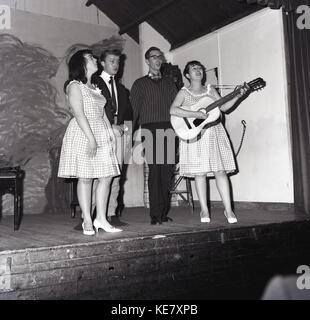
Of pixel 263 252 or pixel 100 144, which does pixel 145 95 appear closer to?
pixel 100 144

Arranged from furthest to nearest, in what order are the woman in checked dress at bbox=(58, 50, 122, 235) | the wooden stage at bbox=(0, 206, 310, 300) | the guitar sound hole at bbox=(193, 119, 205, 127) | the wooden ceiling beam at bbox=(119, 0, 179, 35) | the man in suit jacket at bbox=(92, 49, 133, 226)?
the wooden ceiling beam at bbox=(119, 0, 179, 35) → the guitar sound hole at bbox=(193, 119, 205, 127) → the man in suit jacket at bbox=(92, 49, 133, 226) → the woman in checked dress at bbox=(58, 50, 122, 235) → the wooden stage at bbox=(0, 206, 310, 300)

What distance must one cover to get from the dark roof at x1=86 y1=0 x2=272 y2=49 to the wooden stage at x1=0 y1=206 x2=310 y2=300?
3.11m

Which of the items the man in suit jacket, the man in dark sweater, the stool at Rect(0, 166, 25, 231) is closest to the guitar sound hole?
the man in dark sweater

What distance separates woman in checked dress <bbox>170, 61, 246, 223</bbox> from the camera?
360cm

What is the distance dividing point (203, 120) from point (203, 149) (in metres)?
0.28

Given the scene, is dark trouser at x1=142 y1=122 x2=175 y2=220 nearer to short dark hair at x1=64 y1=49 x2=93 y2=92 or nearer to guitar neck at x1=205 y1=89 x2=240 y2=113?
guitar neck at x1=205 y1=89 x2=240 y2=113

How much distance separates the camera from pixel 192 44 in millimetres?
6270

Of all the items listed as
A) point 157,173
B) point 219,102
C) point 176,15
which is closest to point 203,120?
point 219,102

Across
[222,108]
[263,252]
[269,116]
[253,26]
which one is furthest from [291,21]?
[263,252]

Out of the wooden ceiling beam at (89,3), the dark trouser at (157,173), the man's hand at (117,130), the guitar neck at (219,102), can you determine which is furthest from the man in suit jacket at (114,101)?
the wooden ceiling beam at (89,3)

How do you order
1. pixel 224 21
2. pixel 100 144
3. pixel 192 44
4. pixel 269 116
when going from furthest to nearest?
pixel 192 44 < pixel 224 21 < pixel 269 116 < pixel 100 144

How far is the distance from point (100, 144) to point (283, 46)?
9.41 feet

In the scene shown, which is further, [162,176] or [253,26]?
[253,26]

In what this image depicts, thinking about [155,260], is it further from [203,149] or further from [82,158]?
[203,149]
